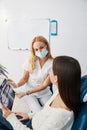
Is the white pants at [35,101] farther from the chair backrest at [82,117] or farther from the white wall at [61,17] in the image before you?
the white wall at [61,17]

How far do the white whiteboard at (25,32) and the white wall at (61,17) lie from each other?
81 millimetres

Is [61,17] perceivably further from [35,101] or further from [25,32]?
[35,101]

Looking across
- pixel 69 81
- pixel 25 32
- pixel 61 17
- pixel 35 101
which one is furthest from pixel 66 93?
pixel 25 32

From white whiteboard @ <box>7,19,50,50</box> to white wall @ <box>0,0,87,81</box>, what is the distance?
8cm

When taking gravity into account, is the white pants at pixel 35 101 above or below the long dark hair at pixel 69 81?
below

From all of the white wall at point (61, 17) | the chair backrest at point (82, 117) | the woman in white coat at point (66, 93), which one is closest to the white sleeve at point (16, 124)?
the woman in white coat at point (66, 93)

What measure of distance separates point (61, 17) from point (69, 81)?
249cm

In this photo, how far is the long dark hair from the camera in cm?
114

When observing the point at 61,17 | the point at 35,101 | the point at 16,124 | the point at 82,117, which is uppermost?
the point at 61,17

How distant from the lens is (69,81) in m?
1.15

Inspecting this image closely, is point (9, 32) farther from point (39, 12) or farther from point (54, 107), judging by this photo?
point (54, 107)

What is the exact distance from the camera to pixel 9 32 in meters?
3.76

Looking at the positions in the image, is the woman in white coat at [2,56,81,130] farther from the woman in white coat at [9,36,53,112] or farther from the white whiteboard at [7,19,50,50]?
the white whiteboard at [7,19,50,50]

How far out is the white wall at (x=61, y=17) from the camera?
3.43m
